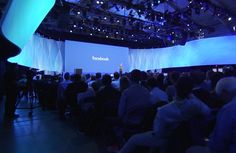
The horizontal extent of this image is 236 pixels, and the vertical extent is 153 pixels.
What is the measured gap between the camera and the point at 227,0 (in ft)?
38.5

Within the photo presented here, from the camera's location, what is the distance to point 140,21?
13703 millimetres

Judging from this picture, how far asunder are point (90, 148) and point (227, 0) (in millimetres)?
11038

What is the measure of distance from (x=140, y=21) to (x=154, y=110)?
11.6 metres

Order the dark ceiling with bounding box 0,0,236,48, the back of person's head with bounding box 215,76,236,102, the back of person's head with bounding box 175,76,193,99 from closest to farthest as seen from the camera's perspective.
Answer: the back of person's head with bounding box 215,76,236,102, the back of person's head with bounding box 175,76,193,99, the dark ceiling with bounding box 0,0,236,48

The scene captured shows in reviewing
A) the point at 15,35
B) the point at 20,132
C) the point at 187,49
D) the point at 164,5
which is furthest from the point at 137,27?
the point at 15,35

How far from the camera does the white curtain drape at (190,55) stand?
Result: 12703 millimetres

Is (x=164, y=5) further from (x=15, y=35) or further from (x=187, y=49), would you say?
(x=15, y=35)

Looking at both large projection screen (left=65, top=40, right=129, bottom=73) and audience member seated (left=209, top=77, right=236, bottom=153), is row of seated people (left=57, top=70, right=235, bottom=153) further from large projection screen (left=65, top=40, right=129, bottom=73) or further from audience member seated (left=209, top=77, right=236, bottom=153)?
large projection screen (left=65, top=40, right=129, bottom=73)

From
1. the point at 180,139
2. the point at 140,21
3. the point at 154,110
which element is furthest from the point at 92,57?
the point at 180,139

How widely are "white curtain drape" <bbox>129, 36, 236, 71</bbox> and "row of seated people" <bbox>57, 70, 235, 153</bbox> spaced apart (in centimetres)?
963

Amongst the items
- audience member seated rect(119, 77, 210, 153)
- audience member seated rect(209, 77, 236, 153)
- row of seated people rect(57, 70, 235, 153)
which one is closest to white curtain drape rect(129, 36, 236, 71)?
row of seated people rect(57, 70, 235, 153)

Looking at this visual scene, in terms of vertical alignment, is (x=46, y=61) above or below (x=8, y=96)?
above

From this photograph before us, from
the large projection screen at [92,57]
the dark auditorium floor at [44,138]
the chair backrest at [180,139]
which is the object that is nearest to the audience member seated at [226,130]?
the chair backrest at [180,139]

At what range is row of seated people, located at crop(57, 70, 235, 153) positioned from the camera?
82.4 inches
